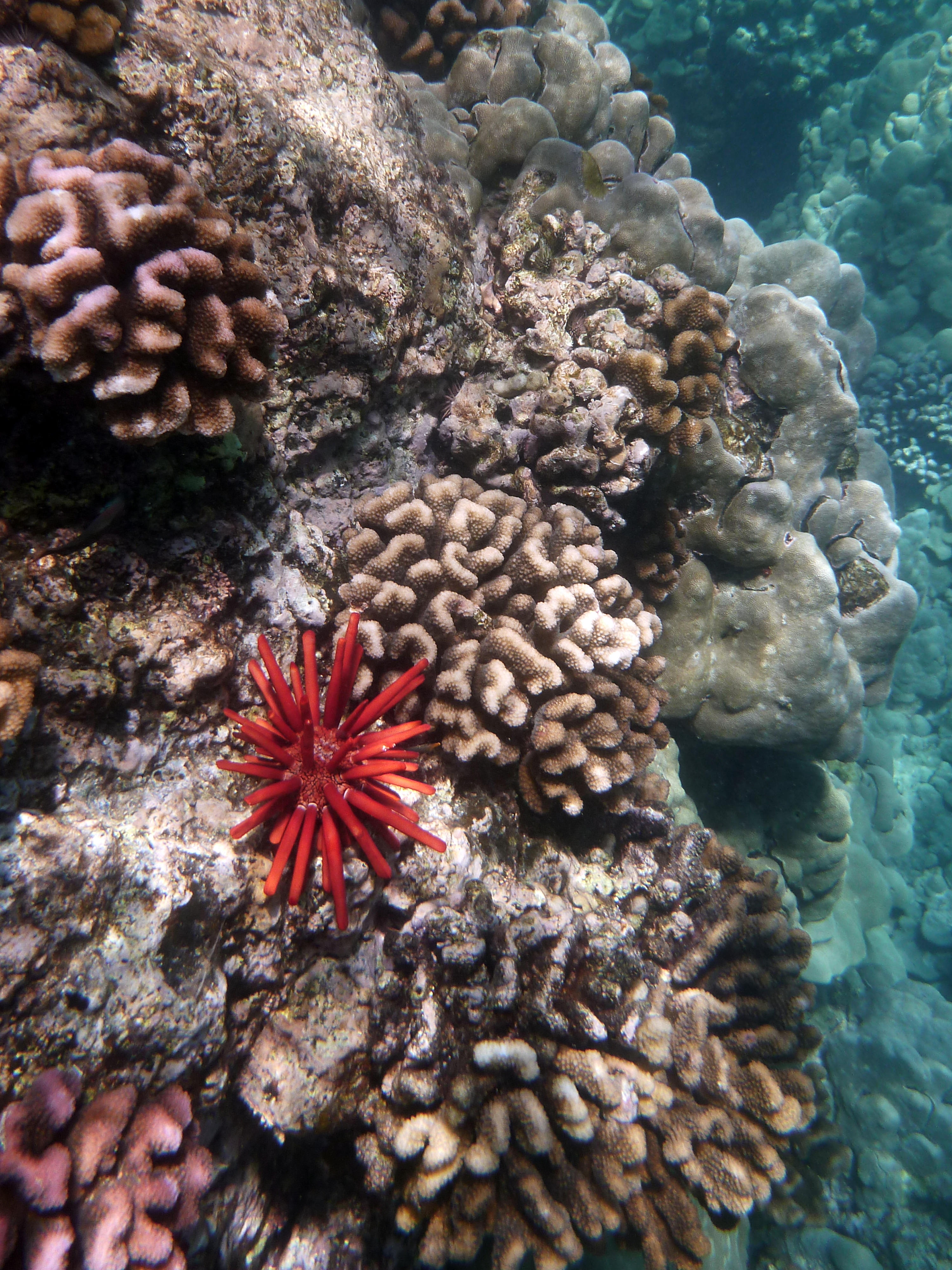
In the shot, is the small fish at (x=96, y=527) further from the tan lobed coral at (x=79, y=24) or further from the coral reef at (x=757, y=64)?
the coral reef at (x=757, y=64)

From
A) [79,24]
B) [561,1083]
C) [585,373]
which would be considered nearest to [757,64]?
[585,373]

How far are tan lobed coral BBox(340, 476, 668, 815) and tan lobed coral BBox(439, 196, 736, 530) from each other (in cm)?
45

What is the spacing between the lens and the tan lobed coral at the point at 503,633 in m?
2.85

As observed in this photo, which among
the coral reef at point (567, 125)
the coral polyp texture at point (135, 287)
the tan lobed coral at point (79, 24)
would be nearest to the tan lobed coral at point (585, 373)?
the coral reef at point (567, 125)

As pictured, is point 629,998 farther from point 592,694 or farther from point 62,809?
point 62,809

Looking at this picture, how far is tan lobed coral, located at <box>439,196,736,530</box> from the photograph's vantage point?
3.74 meters

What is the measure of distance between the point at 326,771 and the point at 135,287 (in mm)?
1718

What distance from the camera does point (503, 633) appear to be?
2.98 meters

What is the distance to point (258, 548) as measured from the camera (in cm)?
259

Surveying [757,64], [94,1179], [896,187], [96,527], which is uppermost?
[757,64]

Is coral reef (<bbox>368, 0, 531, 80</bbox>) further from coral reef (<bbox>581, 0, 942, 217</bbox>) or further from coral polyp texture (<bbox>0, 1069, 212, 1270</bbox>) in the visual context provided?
coral reef (<bbox>581, 0, 942, 217</bbox>)

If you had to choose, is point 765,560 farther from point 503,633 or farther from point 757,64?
point 757,64

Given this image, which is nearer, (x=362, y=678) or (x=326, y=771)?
(x=326, y=771)

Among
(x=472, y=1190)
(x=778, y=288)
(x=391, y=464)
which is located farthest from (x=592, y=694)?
(x=778, y=288)
